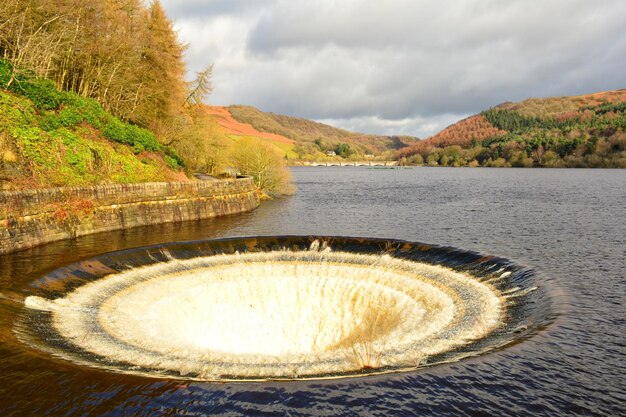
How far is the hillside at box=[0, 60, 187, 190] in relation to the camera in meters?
23.8

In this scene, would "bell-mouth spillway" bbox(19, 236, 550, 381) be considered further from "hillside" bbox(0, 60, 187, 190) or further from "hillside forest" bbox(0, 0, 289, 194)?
"hillside forest" bbox(0, 0, 289, 194)

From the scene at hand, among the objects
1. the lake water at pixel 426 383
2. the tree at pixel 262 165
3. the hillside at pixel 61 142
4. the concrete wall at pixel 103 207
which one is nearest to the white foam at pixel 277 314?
the lake water at pixel 426 383

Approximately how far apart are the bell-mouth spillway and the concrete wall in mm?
6551

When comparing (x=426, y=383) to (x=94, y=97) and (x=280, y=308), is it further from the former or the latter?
(x=94, y=97)

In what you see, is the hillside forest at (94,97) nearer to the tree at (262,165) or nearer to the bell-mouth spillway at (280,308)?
the tree at (262,165)

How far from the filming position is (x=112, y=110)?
127ft

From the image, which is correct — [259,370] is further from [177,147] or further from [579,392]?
[177,147]

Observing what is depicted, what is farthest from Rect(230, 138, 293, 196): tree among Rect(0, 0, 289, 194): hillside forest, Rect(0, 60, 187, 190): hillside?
Rect(0, 60, 187, 190): hillside

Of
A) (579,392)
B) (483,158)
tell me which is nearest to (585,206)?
(579,392)

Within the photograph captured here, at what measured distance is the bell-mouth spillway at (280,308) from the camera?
32.2ft

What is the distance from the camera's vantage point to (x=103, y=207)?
86.6ft

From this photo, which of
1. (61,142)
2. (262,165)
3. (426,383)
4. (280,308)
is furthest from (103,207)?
(262,165)

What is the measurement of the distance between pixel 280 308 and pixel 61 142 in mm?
20273

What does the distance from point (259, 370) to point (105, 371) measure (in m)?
3.21
